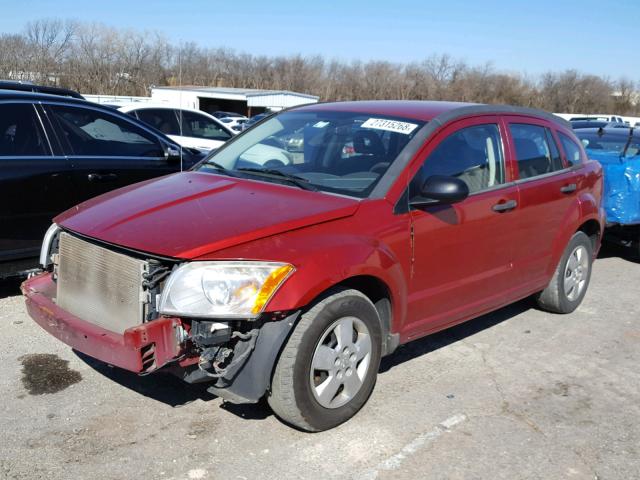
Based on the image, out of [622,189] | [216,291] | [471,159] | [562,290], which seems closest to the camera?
[216,291]

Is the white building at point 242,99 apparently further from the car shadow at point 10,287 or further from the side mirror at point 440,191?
the side mirror at point 440,191

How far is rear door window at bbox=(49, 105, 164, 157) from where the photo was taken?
5.84 metres

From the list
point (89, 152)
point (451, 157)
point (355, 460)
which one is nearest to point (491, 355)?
point (451, 157)

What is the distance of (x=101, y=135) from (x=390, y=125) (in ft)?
10.1

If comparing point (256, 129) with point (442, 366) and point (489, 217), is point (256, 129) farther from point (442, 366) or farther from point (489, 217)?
point (442, 366)

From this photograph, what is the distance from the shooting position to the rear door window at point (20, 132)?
539 cm

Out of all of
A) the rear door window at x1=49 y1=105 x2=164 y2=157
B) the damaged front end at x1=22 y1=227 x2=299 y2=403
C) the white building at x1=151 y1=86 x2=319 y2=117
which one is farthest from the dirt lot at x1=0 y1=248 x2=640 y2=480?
the white building at x1=151 y1=86 x2=319 y2=117

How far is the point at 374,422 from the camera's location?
3748mm

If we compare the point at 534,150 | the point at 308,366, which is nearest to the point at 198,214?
the point at 308,366

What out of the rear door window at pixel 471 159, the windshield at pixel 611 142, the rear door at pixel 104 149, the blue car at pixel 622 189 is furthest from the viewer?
the windshield at pixel 611 142

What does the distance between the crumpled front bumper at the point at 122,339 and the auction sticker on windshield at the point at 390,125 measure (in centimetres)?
199

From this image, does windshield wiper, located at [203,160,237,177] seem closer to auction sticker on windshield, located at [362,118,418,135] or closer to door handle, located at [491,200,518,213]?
auction sticker on windshield, located at [362,118,418,135]

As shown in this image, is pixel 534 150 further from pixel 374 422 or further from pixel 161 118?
pixel 161 118

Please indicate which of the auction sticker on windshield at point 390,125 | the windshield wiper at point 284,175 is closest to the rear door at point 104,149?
the windshield wiper at point 284,175
